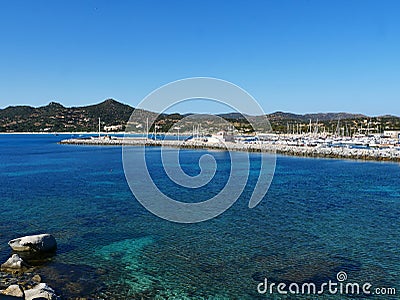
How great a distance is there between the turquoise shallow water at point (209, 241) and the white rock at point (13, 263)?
101 cm

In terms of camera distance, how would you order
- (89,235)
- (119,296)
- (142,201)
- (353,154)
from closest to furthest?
(119,296) → (89,235) → (142,201) → (353,154)

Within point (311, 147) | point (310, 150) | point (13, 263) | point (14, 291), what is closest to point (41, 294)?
point (14, 291)

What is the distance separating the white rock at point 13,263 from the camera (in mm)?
11250

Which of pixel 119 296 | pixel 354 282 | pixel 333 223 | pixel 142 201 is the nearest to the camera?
pixel 119 296

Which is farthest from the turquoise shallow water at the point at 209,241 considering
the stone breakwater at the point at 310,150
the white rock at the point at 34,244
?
the stone breakwater at the point at 310,150

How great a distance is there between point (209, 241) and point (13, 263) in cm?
696

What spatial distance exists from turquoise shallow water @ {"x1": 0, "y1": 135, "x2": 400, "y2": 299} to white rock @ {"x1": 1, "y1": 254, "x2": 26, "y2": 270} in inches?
39.7

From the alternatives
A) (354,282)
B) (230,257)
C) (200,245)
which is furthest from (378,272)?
(200,245)

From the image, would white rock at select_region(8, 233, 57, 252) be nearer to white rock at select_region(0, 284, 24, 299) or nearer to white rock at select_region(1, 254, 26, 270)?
white rock at select_region(1, 254, 26, 270)

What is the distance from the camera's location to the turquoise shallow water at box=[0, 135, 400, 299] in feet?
34.8

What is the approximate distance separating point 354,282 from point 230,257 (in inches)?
157

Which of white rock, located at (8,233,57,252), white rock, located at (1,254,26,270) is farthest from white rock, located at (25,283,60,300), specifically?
white rock, located at (8,233,57,252)

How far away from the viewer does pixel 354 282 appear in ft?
34.5

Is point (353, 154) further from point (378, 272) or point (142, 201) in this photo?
point (378, 272)
